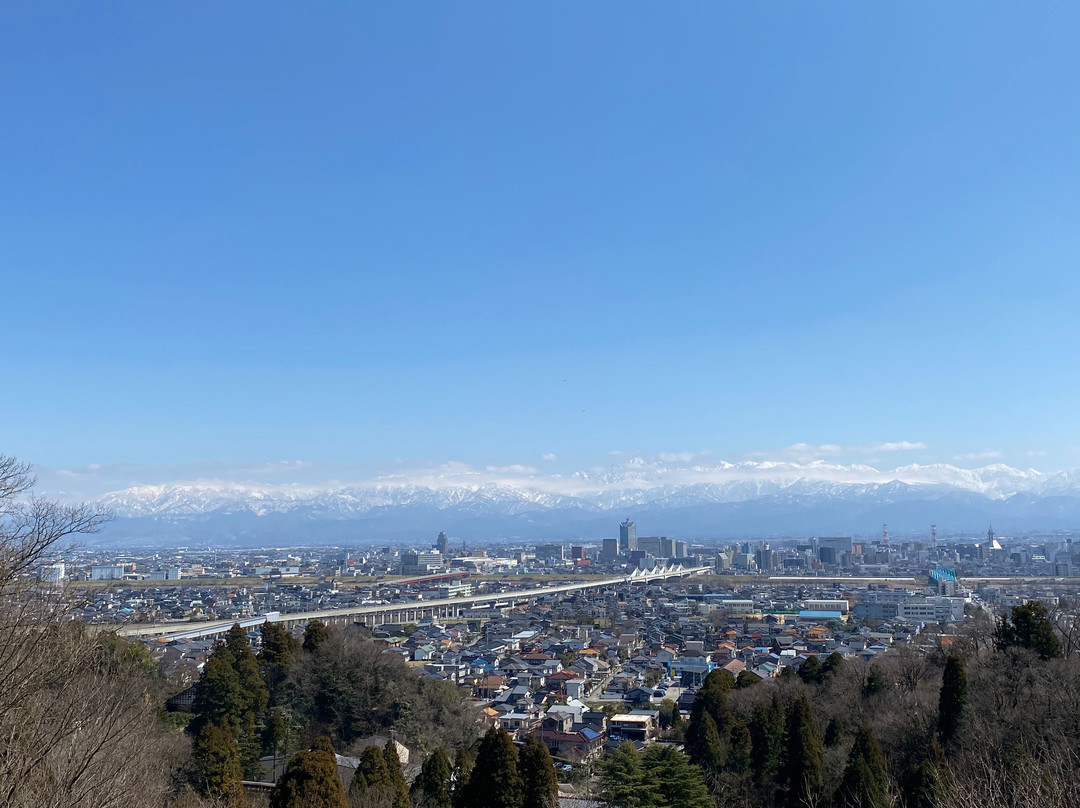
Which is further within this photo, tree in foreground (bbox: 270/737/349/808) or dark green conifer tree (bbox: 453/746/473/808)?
dark green conifer tree (bbox: 453/746/473/808)

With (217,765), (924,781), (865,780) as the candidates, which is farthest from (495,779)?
(924,781)

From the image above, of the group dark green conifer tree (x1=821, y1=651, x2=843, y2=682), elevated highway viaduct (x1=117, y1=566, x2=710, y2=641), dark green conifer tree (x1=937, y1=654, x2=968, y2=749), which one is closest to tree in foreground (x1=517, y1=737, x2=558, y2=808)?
dark green conifer tree (x1=937, y1=654, x2=968, y2=749)

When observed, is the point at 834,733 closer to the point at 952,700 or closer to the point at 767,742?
the point at 767,742

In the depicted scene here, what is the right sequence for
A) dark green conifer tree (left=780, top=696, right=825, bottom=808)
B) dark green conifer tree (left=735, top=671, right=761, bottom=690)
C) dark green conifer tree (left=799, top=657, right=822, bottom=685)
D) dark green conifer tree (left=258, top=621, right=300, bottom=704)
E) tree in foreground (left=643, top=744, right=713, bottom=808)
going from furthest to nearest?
dark green conifer tree (left=735, top=671, right=761, bottom=690) < dark green conifer tree (left=799, top=657, right=822, bottom=685) < dark green conifer tree (left=258, top=621, right=300, bottom=704) < dark green conifer tree (left=780, top=696, right=825, bottom=808) < tree in foreground (left=643, top=744, right=713, bottom=808)

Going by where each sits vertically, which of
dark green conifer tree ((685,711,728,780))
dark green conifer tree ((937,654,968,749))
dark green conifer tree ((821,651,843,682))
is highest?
dark green conifer tree ((937,654,968,749))

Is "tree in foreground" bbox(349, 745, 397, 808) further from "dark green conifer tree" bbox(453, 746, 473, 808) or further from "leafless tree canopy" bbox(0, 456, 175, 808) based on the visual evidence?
"leafless tree canopy" bbox(0, 456, 175, 808)

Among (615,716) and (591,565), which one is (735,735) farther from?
(591,565)

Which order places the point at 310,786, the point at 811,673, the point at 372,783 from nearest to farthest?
the point at 310,786
the point at 372,783
the point at 811,673

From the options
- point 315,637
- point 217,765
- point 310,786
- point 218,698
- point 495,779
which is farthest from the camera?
point 315,637
